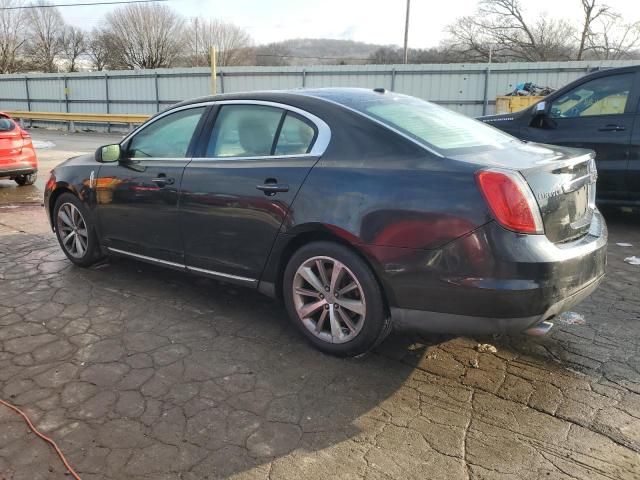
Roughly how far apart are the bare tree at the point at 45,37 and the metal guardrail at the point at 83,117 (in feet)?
113

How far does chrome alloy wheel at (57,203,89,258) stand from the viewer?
500 centimetres

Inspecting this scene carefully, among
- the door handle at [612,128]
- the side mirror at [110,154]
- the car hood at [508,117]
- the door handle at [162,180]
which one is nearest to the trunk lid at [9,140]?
the side mirror at [110,154]

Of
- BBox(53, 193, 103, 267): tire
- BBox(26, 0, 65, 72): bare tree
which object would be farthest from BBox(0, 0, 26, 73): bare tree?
BBox(53, 193, 103, 267): tire

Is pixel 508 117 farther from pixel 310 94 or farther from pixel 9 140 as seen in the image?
pixel 9 140

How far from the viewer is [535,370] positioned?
324cm

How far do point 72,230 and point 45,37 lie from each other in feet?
209

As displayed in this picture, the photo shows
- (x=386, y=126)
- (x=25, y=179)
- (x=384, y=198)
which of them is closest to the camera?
(x=384, y=198)

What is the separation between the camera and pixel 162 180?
411cm

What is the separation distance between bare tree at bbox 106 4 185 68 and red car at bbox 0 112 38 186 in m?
50.4

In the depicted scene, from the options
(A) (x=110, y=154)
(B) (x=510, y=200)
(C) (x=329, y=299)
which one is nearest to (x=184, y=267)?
(A) (x=110, y=154)

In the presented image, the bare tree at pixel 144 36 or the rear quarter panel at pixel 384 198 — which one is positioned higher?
the bare tree at pixel 144 36

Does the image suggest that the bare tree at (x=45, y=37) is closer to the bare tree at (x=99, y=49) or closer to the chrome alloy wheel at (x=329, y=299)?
the bare tree at (x=99, y=49)

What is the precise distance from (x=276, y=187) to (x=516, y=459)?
1.98m

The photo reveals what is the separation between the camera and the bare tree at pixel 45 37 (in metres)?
56.9
